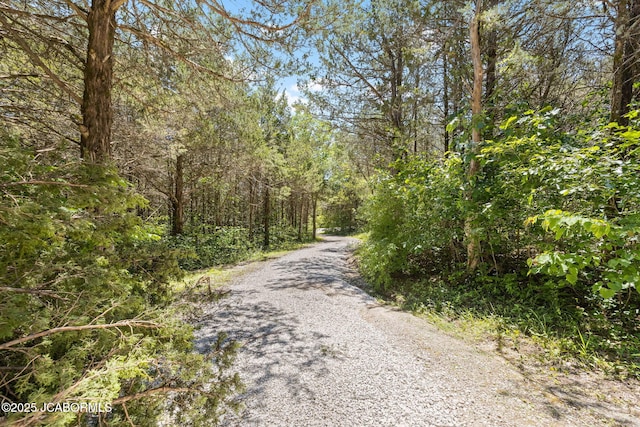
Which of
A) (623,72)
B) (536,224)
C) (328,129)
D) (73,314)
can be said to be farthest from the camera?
(328,129)

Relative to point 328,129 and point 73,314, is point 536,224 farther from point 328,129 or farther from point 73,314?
point 328,129

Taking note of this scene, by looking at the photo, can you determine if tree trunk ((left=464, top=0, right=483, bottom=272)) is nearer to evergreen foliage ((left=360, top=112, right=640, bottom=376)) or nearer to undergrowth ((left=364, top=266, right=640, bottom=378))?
evergreen foliage ((left=360, top=112, right=640, bottom=376))

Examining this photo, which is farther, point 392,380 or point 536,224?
point 536,224

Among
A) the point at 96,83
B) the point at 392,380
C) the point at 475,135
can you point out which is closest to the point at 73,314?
the point at 96,83

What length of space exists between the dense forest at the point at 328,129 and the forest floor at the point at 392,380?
524 mm

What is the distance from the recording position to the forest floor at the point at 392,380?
2111 mm

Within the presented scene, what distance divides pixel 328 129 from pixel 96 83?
23.6 feet

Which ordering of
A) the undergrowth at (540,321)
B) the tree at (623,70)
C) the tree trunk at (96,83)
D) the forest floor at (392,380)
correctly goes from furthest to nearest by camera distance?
the tree at (623,70)
the undergrowth at (540,321)
the tree trunk at (96,83)
the forest floor at (392,380)

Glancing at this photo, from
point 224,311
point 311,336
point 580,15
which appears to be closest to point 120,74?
point 224,311

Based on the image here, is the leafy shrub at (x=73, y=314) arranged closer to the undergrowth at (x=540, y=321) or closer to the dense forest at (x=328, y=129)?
the dense forest at (x=328, y=129)

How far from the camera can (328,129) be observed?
9.18 m

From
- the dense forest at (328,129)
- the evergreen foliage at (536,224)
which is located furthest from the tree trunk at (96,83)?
the evergreen foliage at (536,224)

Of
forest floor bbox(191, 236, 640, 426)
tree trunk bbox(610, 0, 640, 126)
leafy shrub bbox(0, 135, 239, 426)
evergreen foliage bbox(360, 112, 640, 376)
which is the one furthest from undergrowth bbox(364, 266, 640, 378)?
leafy shrub bbox(0, 135, 239, 426)

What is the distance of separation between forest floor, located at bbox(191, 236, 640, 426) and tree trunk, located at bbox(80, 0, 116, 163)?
2639mm
